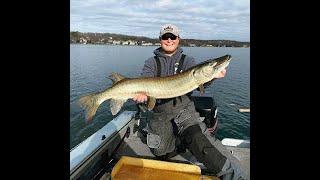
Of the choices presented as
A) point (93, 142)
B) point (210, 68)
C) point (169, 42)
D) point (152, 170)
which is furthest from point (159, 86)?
point (93, 142)

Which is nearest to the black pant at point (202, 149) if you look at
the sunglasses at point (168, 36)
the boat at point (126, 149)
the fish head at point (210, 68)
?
the boat at point (126, 149)

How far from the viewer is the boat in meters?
4.83

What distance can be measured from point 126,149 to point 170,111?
4.23 feet

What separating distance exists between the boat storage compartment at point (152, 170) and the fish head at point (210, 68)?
1.34 metres

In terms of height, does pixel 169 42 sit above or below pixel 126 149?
above

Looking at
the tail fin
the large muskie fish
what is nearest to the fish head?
the large muskie fish

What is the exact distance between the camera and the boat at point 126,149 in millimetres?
4828

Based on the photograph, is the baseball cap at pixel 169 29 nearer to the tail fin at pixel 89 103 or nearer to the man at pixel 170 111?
the man at pixel 170 111

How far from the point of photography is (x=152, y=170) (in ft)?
15.9

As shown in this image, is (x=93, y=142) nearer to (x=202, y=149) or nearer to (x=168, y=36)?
(x=202, y=149)

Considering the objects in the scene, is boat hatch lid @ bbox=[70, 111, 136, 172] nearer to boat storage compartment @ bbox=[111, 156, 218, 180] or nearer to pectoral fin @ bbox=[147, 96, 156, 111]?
boat storage compartment @ bbox=[111, 156, 218, 180]

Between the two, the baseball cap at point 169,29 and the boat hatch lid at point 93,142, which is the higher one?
the baseball cap at point 169,29
